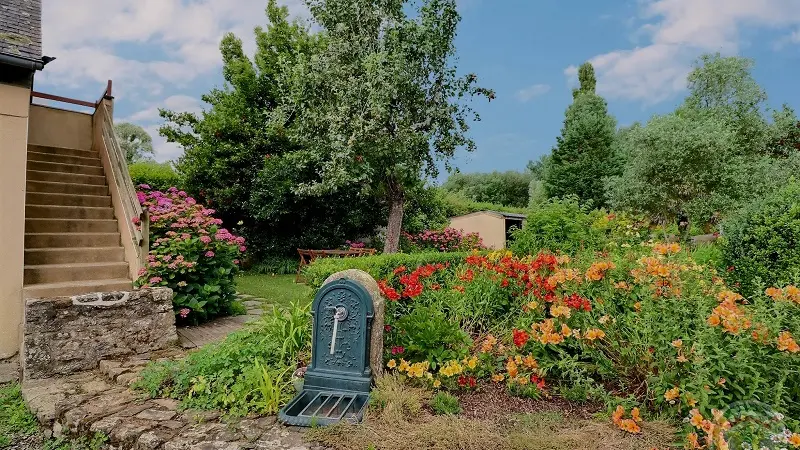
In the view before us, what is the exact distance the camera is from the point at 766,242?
5652mm

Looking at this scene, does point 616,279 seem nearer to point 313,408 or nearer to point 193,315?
point 313,408

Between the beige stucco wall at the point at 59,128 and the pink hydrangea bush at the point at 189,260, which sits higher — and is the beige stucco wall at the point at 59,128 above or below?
above

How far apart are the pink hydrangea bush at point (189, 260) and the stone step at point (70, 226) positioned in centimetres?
74

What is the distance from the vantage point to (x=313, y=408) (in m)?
2.88

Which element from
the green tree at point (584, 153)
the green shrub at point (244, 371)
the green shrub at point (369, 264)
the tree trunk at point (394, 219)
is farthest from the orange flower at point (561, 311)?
the green tree at point (584, 153)

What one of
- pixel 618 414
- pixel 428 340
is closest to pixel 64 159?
pixel 428 340

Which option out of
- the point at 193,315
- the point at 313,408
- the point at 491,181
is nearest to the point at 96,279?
the point at 193,315

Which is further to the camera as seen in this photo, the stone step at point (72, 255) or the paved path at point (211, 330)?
the stone step at point (72, 255)

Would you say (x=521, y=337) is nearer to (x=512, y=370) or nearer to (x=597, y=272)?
(x=512, y=370)

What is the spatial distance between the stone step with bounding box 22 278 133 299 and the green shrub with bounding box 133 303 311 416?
2052 millimetres

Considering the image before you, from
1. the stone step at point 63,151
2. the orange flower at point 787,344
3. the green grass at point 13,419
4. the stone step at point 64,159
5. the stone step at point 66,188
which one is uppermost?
the stone step at point 63,151

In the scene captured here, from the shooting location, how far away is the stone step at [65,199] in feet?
21.7

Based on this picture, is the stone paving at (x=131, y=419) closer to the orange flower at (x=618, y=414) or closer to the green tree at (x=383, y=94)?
the orange flower at (x=618, y=414)

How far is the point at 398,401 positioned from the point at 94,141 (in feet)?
30.8
